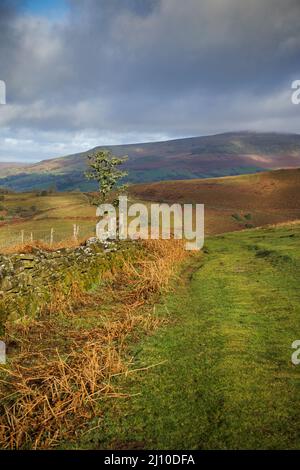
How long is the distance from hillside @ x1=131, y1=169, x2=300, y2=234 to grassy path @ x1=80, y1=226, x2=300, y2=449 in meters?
46.8

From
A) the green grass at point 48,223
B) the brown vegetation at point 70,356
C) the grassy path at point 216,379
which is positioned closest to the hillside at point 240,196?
the green grass at point 48,223

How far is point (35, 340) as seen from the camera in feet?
36.7

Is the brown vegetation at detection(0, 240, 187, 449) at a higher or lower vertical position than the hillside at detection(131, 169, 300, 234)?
lower

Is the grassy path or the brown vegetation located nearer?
the grassy path

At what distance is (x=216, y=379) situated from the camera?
26.8ft

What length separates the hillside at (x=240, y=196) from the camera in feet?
225

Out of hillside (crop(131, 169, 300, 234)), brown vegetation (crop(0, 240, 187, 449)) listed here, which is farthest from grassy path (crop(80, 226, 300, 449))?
hillside (crop(131, 169, 300, 234))

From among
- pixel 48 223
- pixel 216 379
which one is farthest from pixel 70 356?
pixel 48 223

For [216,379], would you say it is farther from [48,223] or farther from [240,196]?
[240,196]

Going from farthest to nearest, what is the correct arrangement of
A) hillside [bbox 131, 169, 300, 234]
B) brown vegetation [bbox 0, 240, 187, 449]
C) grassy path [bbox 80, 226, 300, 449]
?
1. hillside [bbox 131, 169, 300, 234]
2. brown vegetation [bbox 0, 240, 187, 449]
3. grassy path [bbox 80, 226, 300, 449]

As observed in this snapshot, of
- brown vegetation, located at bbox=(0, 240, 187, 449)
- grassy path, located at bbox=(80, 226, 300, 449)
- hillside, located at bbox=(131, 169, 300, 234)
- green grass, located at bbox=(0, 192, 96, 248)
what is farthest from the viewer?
hillside, located at bbox=(131, 169, 300, 234)

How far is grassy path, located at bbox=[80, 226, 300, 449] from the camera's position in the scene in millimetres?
6387

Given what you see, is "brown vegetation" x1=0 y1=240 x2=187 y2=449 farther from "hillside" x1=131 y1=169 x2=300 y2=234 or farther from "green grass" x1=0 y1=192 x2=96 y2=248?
"hillside" x1=131 y1=169 x2=300 y2=234

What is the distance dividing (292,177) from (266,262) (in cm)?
8995
